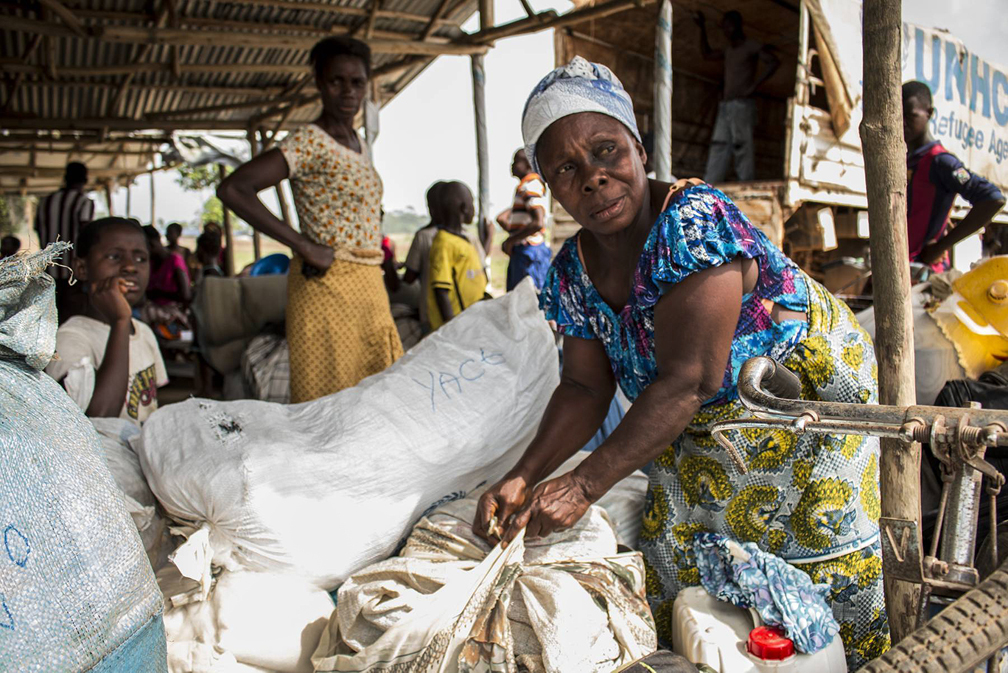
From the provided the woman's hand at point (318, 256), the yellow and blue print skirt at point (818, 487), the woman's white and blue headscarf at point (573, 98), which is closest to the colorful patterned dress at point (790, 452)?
the yellow and blue print skirt at point (818, 487)

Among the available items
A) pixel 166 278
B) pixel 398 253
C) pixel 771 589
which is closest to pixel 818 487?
pixel 771 589

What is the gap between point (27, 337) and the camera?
1130 millimetres

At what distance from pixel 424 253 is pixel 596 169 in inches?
131

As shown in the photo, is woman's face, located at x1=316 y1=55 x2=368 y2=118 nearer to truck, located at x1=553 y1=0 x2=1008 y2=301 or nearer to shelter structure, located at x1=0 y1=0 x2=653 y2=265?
shelter structure, located at x1=0 y1=0 x2=653 y2=265

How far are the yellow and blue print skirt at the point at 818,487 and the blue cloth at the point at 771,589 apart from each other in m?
0.05

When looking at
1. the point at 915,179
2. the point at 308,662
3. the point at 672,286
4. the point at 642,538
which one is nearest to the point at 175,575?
the point at 308,662

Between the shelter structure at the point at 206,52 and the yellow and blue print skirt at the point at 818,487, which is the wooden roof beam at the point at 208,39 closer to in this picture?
the shelter structure at the point at 206,52

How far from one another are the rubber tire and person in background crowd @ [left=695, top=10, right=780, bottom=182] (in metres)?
6.99

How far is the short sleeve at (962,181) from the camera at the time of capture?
3.45 meters

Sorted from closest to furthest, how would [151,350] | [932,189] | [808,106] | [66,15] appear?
[151,350]
[932,189]
[66,15]
[808,106]

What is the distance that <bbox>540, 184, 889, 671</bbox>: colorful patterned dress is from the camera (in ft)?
5.36

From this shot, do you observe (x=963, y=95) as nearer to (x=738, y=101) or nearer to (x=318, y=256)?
→ (x=738, y=101)

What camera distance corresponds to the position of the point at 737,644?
153 cm

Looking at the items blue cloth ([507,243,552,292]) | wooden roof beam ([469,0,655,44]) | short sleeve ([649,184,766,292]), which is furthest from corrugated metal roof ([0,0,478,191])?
short sleeve ([649,184,766,292])
